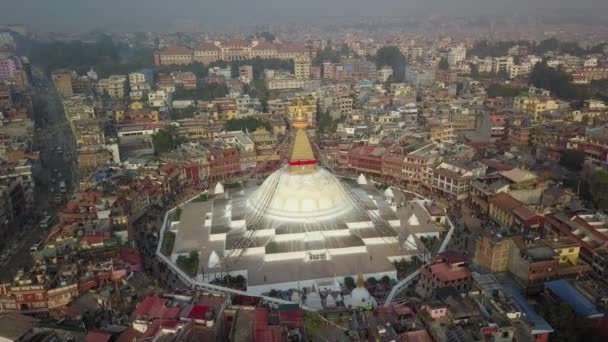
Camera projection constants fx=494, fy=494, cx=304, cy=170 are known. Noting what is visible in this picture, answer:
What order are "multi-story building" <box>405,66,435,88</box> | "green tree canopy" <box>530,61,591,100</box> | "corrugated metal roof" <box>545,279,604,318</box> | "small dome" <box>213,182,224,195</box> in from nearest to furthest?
"corrugated metal roof" <box>545,279,604,318</box> → "small dome" <box>213,182,224,195</box> → "green tree canopy" <box>530,61,591,100</box> → "multi-story building" <box>405,66,435,88</box>

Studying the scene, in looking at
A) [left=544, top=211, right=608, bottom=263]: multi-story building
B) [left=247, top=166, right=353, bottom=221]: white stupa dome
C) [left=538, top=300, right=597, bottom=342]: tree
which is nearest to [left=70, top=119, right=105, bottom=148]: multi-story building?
[left=247, top=166, right=353, bottom=221]: white stupa dome

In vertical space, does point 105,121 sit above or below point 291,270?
above

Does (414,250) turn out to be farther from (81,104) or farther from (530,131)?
(81,104)

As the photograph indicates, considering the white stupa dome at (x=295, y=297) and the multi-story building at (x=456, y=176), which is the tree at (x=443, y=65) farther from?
the white stupa dome at (x=295, y=297)

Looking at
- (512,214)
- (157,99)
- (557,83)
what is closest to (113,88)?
(157,99)

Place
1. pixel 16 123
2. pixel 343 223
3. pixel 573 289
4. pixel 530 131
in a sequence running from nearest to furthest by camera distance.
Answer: pixel 573 289, pixel 343 223, pixel 530 131, pixel 16 123

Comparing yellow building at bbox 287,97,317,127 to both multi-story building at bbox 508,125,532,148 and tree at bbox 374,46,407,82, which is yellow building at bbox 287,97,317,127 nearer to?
multi-story building at bbox 508,125,532,148

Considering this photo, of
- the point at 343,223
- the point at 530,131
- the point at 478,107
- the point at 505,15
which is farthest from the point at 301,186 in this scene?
the point at 505,15
